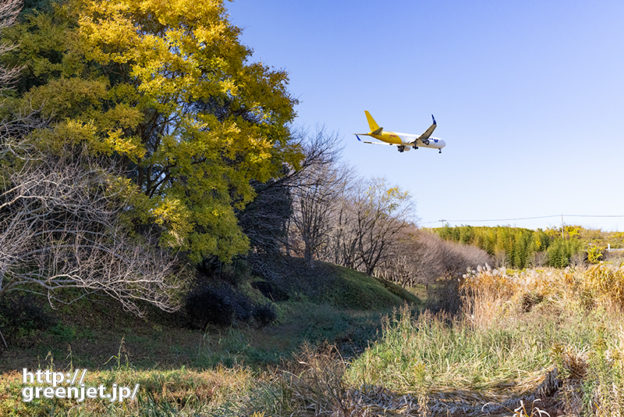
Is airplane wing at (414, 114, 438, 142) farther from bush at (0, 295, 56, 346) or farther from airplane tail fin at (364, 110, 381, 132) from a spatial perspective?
bush at (0, 295, 56, 346)

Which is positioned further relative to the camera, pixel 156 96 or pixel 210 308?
pixel 210 308

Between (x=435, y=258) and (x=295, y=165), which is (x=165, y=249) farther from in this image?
(x=435, y=258)

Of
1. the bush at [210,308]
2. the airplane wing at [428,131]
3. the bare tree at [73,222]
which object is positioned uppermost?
the airplane wing at [428,131]

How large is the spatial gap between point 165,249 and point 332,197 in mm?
→ 16161

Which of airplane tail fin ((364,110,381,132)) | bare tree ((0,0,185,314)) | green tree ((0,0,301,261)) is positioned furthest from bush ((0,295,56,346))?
airplane tail fin ((364,110,381,132))

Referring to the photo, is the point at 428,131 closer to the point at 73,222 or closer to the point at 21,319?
the point at 73,222

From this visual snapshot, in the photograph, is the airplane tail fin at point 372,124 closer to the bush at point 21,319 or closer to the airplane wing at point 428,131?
the airplane wing at point 428,131

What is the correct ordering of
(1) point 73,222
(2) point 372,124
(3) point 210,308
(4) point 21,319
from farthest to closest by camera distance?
1. (3) point 210,308
2. (1) point 73,222
3. (4) point 21,319
4. (2) point 372,124

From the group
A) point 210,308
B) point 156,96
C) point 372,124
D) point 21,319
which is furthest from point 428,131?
point 21,319

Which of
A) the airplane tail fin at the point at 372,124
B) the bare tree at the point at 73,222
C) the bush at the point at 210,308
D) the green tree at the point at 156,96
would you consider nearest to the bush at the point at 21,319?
the bare tree at the point at 73,222

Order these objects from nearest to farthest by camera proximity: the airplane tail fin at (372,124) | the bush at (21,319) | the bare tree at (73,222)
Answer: the airplane tail fin at (372,124)
the bare tree at (73,222)
the bush at (21,319)

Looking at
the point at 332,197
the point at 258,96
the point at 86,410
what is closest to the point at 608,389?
the point at 86,410

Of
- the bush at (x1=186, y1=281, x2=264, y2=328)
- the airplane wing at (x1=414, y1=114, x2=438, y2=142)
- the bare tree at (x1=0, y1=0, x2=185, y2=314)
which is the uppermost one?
the airplane wing at (x1=414, y1=114, x2=438, y2=142)

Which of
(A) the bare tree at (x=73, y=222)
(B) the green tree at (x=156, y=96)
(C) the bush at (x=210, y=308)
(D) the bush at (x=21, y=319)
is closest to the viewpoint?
(A) the bare tree at (x=73, y=222)
